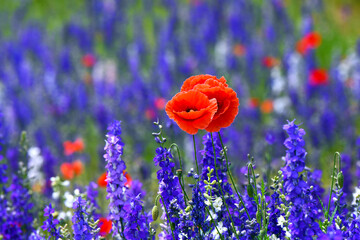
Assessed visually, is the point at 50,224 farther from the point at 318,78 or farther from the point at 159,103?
the point at 318,78

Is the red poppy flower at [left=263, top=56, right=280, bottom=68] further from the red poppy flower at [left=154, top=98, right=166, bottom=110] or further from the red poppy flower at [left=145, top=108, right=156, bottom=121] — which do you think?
the red poppy flower at [left=145, top=108, right=156, bottom=121]

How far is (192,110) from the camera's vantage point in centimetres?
200

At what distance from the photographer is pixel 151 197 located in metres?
3.62

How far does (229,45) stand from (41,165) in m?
3.99

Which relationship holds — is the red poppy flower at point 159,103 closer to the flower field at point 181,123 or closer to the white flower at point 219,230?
the flower field at point 181,123

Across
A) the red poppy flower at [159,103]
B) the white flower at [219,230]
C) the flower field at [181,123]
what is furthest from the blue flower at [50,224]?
the red poppy flower at [159,103]

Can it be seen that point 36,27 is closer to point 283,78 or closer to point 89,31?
point 89,31

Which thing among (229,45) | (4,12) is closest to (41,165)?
(229,45)

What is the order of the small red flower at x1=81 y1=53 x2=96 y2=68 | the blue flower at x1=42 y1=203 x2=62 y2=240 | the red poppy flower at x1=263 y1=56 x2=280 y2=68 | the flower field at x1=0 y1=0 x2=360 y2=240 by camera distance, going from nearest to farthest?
the flower field at x1=0 y1=0 x2=360 y2=240, the blue flower at x1=42 y1=203 x2=62 y2=240, the red poppy flower at x1=263 y1=56 x2=280 y2=68, the small red flower at x1=81 y1=53 x2=96 y2=68

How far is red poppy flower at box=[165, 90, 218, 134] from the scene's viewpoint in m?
1.97

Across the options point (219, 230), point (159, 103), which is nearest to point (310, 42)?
point (159, 103)

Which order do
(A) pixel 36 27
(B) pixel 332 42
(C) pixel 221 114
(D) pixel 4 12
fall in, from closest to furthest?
(C) pixel 221 114, (B) pixel 332 42, (A) pixel 36 27, (D) pixel 4 12

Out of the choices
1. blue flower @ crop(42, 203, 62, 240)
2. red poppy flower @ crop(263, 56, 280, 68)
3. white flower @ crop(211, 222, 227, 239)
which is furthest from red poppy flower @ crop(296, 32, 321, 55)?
blue flower @ crop(42, 203, 62, 240)

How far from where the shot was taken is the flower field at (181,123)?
2096 millimetres
